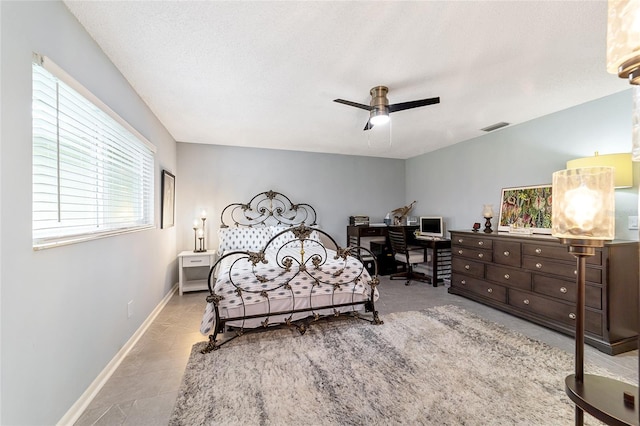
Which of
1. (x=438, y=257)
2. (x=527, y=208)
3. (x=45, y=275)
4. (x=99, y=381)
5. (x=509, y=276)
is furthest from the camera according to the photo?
(x=438, y=257)

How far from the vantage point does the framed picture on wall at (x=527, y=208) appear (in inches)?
127

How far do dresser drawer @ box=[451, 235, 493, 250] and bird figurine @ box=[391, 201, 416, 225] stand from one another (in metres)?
1.65

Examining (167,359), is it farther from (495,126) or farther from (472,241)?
(495,126)

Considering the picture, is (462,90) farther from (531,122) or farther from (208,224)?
(208,224)

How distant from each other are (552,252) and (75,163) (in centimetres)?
425

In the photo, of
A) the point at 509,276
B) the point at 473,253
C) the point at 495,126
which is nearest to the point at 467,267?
the point at 473,253

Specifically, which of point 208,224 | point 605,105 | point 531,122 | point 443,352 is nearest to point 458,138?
point 531,122

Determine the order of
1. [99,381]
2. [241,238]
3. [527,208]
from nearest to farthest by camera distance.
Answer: [99,381] → [527,208] → [241,238]

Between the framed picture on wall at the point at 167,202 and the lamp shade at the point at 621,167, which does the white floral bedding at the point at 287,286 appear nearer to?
the framed picture on wall at the point at 167,202

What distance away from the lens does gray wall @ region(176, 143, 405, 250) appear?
14.7ft

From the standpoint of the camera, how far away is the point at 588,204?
1.01 meters

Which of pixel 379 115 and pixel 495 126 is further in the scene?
pixel 495 126

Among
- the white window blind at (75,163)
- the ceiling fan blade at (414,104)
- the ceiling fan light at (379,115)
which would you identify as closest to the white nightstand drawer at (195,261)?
the white window blind at (75,163)


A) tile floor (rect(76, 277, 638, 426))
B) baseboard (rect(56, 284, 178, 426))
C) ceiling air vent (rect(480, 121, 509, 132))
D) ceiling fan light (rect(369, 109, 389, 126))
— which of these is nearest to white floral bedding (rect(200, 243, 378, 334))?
tile floor (rect(76, 277, 638, 426))
